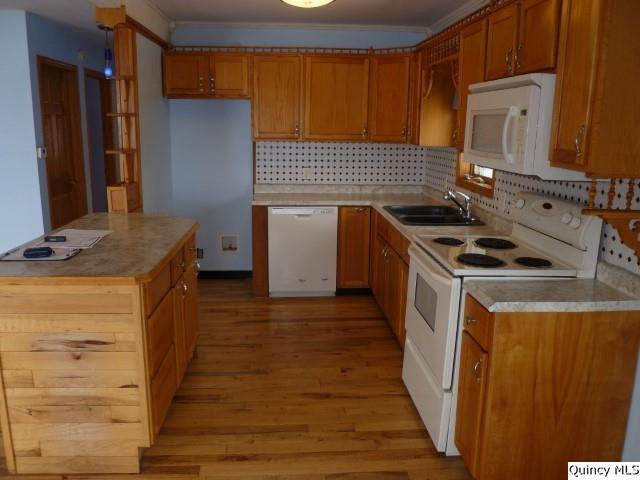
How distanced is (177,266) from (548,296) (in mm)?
1820

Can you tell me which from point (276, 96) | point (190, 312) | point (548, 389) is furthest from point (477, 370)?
point (276, 96)

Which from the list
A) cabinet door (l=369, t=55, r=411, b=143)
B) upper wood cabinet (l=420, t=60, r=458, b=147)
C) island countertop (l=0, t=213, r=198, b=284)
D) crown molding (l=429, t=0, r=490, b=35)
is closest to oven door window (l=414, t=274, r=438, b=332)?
island countertop (l=0, t=213, r=198, b=284)

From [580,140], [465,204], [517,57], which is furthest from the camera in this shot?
[465,204]

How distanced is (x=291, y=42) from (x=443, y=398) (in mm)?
3624

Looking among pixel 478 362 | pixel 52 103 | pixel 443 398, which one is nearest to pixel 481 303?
pixel 478 362

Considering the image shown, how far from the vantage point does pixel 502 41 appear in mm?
2570

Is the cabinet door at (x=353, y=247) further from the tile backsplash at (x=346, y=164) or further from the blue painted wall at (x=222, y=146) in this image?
the blue painted wall at (x=222, y=146)

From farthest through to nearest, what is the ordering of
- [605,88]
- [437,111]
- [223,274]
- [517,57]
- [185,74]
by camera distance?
[223,274] < [185,74] < [437,111] < [517,57] < [605,88]

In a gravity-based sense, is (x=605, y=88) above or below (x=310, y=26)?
below

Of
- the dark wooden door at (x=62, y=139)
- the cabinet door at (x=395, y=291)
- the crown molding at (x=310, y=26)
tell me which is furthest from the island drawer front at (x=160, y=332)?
the crown molding at (x=310, y=26)

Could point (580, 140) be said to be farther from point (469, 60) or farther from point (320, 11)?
point (320, 11)

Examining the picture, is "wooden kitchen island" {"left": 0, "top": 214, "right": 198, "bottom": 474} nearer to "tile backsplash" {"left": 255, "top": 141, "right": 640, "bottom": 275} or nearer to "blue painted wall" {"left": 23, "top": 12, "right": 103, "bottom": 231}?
"tile backsplash" {"left": 255, "top": 141, "right": 640, "bottom": 275}

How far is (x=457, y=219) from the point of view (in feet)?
12.3

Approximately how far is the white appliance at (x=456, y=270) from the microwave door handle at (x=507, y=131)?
40 cm
